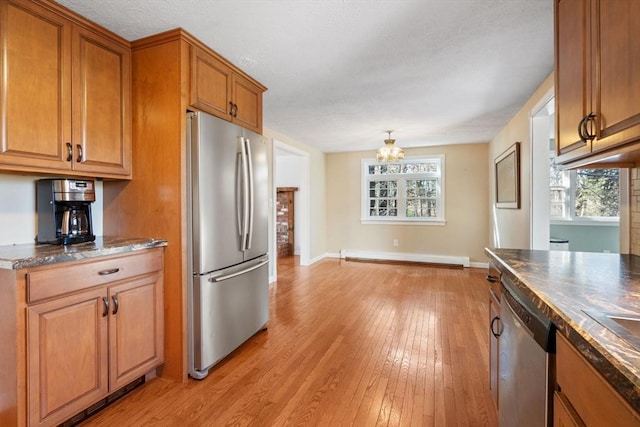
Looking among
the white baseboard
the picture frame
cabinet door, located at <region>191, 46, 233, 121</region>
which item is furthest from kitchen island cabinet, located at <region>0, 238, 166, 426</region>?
the white baseboard

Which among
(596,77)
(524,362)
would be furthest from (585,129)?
(524,362)

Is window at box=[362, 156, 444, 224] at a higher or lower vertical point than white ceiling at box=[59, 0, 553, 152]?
lower

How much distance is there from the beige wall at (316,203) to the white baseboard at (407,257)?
0.50 m

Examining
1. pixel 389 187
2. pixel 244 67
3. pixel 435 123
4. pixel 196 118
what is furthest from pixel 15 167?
pixel 389 187

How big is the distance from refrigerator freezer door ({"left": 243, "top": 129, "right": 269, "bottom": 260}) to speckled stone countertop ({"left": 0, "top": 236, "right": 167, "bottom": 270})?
0.66m

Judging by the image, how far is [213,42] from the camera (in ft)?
6.68

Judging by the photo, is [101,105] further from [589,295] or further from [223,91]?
[589,295]

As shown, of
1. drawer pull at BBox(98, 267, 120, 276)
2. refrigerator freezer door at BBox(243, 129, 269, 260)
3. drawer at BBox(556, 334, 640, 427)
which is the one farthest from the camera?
refrigerator freezer door at BBox(243, 129, 269, 260)

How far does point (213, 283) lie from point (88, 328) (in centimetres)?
69

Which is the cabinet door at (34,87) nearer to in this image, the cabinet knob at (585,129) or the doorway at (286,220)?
the cabinet knob at (585,129)

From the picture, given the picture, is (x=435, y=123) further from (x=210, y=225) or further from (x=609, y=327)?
(x=609, y=327)

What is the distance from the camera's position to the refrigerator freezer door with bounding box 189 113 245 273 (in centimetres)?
196

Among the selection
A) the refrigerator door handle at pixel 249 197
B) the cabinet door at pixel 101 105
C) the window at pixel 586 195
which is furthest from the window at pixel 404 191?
the cabinet door at pixel 101 105

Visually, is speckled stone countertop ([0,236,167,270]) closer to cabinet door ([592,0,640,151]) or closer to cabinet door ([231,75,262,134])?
cabinet door ([231,75,262,134])
